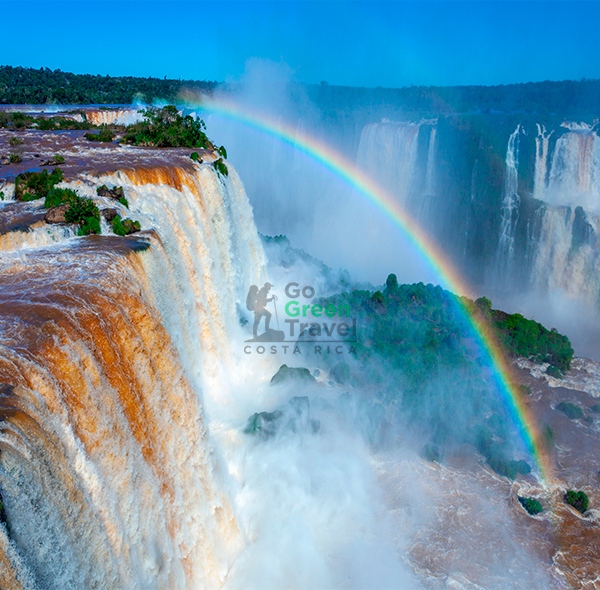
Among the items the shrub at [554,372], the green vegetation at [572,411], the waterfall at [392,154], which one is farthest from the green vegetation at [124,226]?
the waterfall at [392,154]

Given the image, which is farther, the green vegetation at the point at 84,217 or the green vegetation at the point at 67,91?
the green vegetation at the point at 67,91

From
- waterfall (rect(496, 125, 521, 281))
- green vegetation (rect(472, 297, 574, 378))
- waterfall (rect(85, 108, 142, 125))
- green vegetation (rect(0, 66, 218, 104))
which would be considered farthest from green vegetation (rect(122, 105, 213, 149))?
green vegetation (rect(0, 66, 218, 104))

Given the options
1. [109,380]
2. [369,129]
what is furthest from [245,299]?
[369,129]

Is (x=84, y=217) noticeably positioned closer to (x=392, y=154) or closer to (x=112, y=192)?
(x=112, y=192)

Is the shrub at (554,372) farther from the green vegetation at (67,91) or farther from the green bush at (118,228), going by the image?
the green vegetation at (67,91)

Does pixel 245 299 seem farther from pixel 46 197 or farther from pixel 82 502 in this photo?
pixel 82 502

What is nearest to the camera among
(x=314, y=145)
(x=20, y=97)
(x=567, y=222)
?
(x=567, y=222)

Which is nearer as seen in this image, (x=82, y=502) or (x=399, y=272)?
(x=82, y=502)
